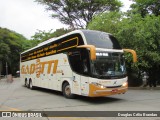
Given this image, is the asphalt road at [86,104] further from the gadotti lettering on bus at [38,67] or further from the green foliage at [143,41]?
the green foliage at [143,41]

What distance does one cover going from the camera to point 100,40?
45.9 ft

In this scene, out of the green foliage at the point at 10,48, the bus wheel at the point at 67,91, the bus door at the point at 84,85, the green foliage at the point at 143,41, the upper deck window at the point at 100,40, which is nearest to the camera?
the bus door at the point at 84,85

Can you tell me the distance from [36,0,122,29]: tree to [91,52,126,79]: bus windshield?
79.8 ft

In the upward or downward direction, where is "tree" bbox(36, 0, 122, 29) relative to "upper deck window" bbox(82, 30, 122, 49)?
upward

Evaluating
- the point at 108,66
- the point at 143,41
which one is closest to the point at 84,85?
the point at 108,66

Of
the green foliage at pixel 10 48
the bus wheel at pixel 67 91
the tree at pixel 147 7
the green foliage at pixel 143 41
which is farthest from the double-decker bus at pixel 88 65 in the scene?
the green foliage at pixel 10 48

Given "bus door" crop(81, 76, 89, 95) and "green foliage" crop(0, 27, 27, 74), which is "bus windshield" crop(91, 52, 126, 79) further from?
"green foliage" crop(0, 27, 27, 74)

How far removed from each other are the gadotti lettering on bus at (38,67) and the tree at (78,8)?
1405 centimetres

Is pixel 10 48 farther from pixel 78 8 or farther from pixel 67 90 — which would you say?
pixel 67 90

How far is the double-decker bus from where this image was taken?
1297 centimetres

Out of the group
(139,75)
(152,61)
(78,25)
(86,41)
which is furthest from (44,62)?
(78,25)

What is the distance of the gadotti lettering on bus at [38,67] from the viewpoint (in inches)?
691

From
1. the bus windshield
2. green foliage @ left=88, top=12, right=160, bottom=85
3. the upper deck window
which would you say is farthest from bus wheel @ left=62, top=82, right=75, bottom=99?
green foliage @ left=88, top=12, right=160, bottom=85

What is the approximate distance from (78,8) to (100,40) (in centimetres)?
2438
